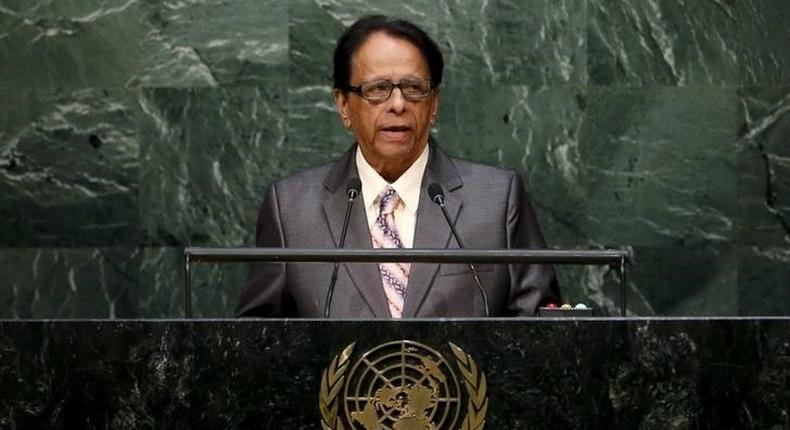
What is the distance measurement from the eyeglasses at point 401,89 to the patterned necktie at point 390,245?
0.85 ft

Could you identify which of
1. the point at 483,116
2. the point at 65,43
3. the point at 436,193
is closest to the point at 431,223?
the point at 436,193

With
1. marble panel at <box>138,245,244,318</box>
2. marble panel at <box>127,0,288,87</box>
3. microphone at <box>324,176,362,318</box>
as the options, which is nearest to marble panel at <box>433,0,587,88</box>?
marble panel at <box>127,0,288,87</box>

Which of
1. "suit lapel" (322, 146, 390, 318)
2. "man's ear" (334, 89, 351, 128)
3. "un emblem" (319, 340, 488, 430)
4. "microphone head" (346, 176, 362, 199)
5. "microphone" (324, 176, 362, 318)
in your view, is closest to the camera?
"un emblem" (319, 340, 488, 430)

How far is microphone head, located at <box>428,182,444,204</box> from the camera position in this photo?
4599 mm

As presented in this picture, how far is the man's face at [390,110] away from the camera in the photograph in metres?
5.00

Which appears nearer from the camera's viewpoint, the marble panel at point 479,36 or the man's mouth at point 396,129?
the man's mouth at point 396,129

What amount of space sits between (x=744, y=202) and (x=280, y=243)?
2430 millimetres

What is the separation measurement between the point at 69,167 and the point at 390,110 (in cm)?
221

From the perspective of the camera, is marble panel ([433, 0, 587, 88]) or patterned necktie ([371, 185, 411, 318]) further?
marble panel ([433, 0, 587, 88])

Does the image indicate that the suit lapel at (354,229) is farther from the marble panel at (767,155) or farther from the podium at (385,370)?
the marble panel at (767,155)

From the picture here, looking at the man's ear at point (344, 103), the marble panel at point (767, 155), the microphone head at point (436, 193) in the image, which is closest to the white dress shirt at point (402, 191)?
the man's ear at point (344, 103)

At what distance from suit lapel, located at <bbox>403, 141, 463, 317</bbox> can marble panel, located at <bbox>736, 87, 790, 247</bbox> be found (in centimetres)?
204

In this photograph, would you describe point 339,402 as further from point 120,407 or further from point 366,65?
point 366,65

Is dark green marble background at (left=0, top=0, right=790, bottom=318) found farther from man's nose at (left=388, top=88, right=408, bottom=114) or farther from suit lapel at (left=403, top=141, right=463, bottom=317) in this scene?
man's nose at (left=388, top=88, right=408, bottom=114)
